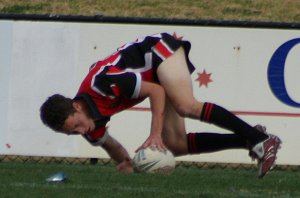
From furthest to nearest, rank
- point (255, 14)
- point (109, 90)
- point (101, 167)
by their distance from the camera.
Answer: point (255, 14)
point (101, 167)
point (109, 90)

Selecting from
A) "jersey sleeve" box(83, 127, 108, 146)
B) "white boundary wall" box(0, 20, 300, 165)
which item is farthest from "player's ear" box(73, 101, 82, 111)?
"white boundary wall" box(0, 20, 300, 165)

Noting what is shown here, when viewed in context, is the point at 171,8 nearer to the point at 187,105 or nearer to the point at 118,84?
the point at 187,105

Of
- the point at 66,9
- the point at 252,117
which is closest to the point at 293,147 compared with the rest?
the point at 252,117

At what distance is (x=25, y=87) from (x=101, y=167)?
4.39 feet

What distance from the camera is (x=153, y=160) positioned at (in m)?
8.79

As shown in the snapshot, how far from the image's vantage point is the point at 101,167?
495 inches

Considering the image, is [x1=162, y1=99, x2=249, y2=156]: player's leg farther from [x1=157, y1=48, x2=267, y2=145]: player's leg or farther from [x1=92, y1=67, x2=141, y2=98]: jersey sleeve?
[x1=92, y1=67, x2=141, y2=98]: jersey sleeve

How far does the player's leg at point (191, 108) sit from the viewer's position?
902 centimetres

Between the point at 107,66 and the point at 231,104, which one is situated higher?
the point at 107,66

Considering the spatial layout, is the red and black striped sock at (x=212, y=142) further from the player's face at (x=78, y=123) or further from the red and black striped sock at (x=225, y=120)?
the player's face at (x=78, y=123)

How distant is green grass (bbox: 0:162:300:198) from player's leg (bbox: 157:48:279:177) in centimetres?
58

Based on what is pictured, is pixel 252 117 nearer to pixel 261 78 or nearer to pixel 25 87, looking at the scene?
pixel 261 78

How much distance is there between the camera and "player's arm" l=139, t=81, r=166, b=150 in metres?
8.83

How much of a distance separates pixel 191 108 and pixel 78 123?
862 mm
